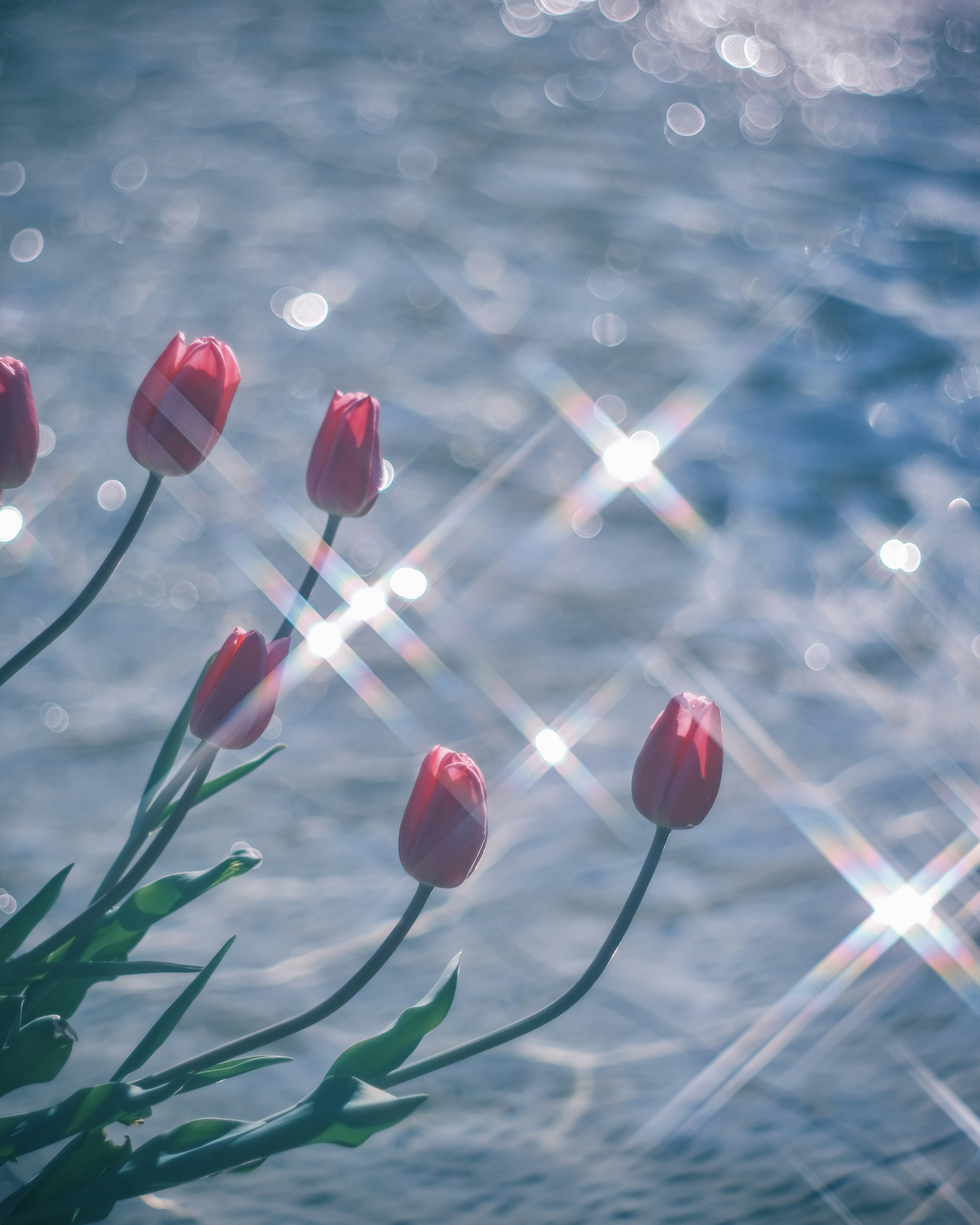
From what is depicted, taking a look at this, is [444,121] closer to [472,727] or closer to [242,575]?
[242,575]

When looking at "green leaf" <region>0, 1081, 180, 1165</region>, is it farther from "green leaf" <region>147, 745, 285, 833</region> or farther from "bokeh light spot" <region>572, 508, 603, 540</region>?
"bokeh light spot" <region>572, 508, 603, 540</region>

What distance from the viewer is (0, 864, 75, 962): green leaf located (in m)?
0.41

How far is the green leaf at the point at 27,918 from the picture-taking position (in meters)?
0.41

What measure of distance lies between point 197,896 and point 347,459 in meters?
0.18

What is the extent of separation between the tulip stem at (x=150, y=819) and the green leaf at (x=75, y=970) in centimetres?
3

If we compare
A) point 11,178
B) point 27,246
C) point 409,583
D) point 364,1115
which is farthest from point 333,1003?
point 11,178

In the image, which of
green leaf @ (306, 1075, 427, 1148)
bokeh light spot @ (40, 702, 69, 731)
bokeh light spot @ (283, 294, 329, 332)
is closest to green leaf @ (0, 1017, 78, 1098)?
green leaf @ (306, 1075, 427, 1148)

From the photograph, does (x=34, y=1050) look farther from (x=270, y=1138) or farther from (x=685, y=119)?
(x=685, y=119)

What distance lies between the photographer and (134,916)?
425 mm

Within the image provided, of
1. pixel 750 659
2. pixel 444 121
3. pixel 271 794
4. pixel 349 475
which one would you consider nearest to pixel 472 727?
pixel 271 794

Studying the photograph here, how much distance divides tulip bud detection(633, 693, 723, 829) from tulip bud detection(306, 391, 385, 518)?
0.15m

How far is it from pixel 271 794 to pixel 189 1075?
461mm

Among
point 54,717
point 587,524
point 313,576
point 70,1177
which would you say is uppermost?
point 587,524

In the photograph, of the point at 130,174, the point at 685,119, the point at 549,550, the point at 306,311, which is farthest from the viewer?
the point at 685,119
